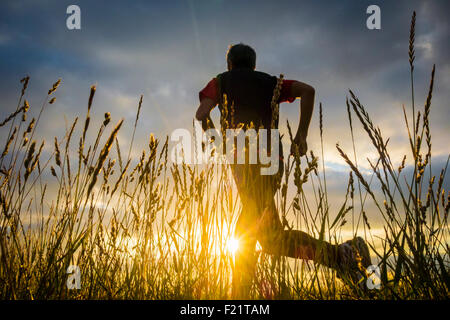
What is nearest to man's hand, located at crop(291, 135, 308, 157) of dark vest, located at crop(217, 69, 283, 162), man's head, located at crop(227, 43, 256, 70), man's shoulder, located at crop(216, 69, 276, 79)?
dark vest, located at crop(217, 69, 283, 162)

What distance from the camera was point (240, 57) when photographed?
10.9 feet

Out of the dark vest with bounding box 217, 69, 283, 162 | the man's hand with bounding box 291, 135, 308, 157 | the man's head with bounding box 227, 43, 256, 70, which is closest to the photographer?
the man's hand with bounding box 291, 135, 308, 157

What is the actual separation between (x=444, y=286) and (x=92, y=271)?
1470 millimetres

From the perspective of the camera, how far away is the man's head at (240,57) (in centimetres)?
332

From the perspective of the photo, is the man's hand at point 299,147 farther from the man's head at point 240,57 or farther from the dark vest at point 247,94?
the man's head at point 240,57

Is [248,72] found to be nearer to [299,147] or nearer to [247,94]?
[247,94]

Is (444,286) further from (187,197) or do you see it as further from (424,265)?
(187,197)

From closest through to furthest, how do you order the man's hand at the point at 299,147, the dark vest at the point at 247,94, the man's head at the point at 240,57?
the man's hand at the point at 299,147 → the dark vest at the point at 247,94 → the man's head at the point at 240,57

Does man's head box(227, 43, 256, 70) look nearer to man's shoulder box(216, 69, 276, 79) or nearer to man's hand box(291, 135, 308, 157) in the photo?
man's shoulder box(216, 69, 276, 79)

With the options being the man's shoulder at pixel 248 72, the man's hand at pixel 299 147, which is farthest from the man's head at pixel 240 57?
the man's hand at pixel 299 147

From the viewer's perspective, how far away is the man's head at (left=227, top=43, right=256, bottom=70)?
10.9ft

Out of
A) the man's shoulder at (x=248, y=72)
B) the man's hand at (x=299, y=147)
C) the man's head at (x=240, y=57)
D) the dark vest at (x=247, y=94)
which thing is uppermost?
the man's head at (x=240, y=57)

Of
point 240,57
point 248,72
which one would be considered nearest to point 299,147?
point 248,72
